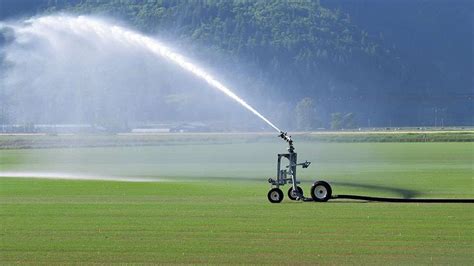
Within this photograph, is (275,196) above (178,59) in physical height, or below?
below

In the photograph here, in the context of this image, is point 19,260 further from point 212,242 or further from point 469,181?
point 469,181

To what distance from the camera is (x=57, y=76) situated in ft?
423

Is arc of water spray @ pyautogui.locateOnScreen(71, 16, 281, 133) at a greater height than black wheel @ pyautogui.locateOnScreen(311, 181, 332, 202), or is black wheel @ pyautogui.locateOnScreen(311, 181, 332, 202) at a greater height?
arc of water spray @ pyautogui.locateOnScreen(71, 16, 281, 133)

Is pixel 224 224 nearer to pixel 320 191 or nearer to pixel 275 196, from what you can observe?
pixel 275 196

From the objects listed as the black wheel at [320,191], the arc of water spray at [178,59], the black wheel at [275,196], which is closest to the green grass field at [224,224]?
the black wheel at [275,196]

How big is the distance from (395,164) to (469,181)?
13596mm

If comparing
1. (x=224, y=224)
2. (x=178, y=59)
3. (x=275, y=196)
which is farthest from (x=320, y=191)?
(x=178, y=59)

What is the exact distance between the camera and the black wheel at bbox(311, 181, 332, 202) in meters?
23.9

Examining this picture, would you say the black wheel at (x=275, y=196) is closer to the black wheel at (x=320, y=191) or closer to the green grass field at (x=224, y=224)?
the green grass field at (x=224, y=224)

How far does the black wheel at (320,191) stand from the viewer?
78.4 ft

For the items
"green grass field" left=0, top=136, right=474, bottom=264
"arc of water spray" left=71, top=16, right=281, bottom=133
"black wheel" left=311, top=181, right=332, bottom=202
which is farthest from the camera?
"arc of water spray" left=71, top=16, right=281, bottom=133

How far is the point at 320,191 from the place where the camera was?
24000 millimetres

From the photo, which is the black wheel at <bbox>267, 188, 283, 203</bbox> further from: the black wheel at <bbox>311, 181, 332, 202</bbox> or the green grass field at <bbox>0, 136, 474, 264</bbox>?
the black wheel at <bbox>311, 181, 332, 202</bbox>

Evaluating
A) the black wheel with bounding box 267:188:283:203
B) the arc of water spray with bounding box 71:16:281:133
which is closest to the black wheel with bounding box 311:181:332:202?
the black wheel with bounding box 267:188:283:203
